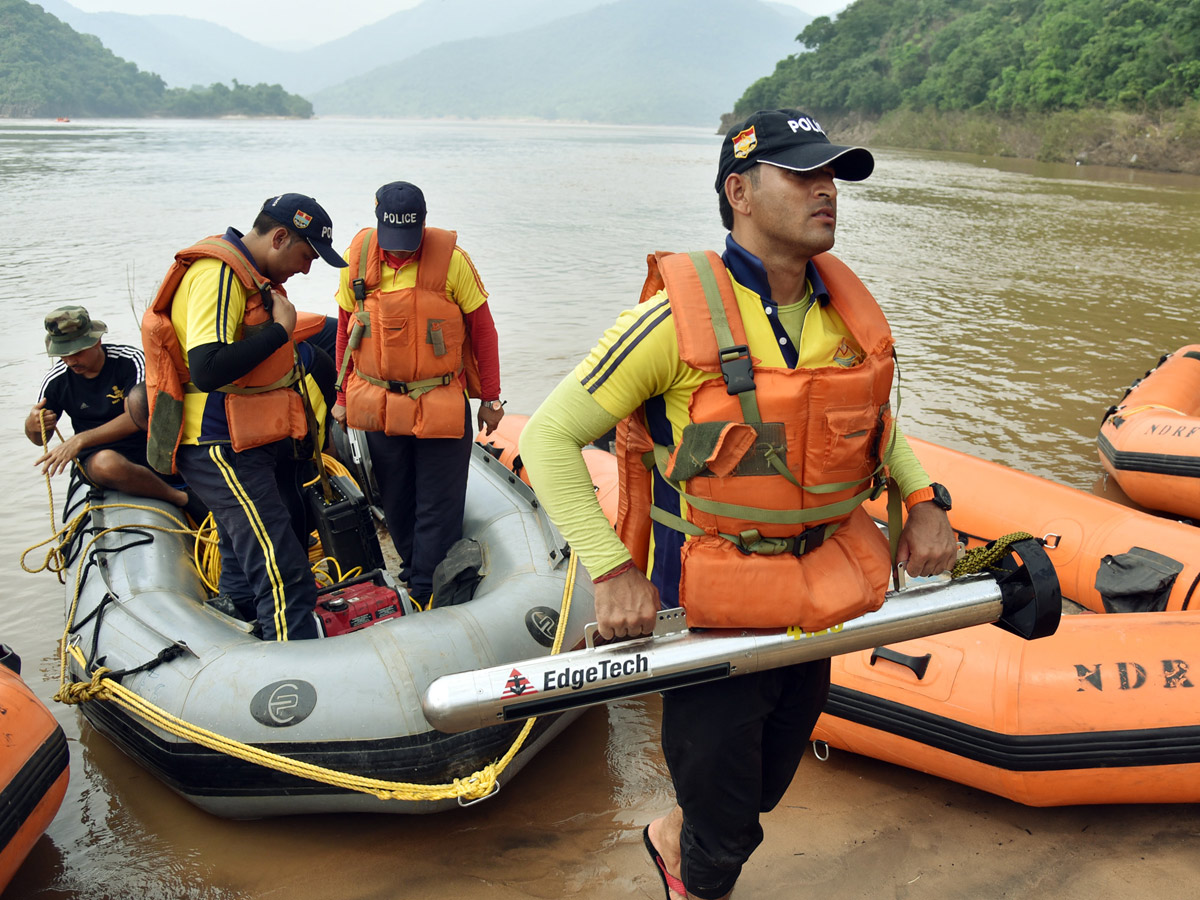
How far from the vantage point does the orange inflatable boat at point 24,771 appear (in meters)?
2.33

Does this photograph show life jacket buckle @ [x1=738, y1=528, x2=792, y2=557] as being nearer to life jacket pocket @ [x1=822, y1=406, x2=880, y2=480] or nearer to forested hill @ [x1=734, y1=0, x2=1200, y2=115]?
life jacket pocket @ [x1=822, y1=406, x2=880, y2=480]

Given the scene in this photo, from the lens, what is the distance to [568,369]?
7797 millimetres

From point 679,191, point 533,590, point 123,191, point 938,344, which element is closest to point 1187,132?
point 679,191

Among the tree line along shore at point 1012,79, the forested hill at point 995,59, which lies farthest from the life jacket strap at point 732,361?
the forested hill at point 995,59

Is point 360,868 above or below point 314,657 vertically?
below

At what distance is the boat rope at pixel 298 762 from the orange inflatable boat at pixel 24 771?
6.7 inches

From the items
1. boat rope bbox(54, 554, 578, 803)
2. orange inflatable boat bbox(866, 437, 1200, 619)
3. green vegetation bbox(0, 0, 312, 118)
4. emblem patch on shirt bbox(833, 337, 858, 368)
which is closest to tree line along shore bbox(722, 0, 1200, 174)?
orange inflatable boat bbox(866, 437, 1200, 619)

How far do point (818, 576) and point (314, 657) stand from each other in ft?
5.71

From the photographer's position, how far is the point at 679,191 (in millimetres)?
24203

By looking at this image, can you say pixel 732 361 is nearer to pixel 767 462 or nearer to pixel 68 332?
pixel 767 462

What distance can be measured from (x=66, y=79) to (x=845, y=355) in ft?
340

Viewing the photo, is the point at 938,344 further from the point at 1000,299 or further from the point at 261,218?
the point at 261,218

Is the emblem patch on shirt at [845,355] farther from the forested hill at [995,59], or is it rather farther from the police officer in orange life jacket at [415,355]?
the forested hill at [995,59]

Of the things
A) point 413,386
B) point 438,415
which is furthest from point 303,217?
point 438,415
